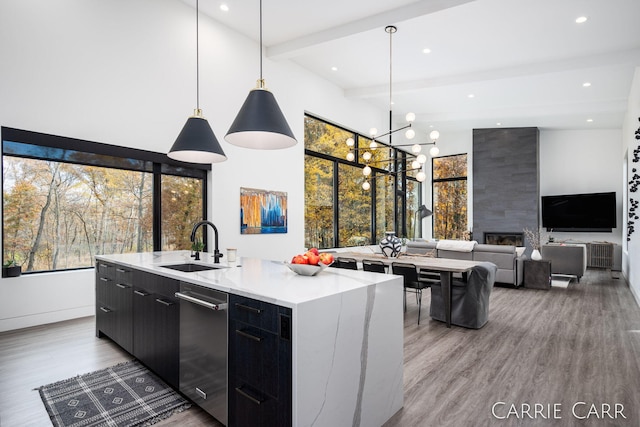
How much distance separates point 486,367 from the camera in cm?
311

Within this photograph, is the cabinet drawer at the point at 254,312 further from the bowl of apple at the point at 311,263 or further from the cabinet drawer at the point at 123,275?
the cabinet drawer at the point at 123,275


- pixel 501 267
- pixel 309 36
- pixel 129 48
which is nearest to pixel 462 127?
pixel 501 267

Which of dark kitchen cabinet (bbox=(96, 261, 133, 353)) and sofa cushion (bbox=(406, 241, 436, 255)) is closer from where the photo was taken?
dark kitchen cabinet (bbox=(96, 261, 133, 353))

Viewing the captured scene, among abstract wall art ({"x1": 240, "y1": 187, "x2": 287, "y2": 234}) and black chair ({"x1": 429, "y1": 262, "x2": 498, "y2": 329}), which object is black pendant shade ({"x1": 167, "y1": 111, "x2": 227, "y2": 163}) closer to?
abstract wall art ({"x1": 240, "y1": 187, "x2": 287, "y2": 234})

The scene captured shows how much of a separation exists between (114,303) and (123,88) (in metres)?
2.85

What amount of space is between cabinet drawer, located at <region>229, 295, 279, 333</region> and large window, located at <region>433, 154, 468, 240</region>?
33.2 feet

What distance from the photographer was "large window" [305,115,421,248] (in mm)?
7742

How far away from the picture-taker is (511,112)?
8.95 metres

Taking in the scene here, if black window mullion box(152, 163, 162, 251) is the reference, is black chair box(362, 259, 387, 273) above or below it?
below

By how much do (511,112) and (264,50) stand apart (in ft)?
20.3

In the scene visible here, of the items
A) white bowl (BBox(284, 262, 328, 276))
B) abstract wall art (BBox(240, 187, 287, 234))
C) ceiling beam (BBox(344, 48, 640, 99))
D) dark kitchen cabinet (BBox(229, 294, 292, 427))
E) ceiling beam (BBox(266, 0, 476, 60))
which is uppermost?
ceiling beam (BBox(266, 0, 476, 60))

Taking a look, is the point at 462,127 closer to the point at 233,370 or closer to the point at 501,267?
the point at 501,267

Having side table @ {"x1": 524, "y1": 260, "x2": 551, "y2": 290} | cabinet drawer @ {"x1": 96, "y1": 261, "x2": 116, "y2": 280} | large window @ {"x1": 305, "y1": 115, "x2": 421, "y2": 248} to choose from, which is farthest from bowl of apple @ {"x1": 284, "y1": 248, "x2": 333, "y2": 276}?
side table @ {"x1": 524, "y1": 260, "x2": 551, "y2": 290}

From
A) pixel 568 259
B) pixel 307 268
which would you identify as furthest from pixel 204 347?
pixel 568 259
